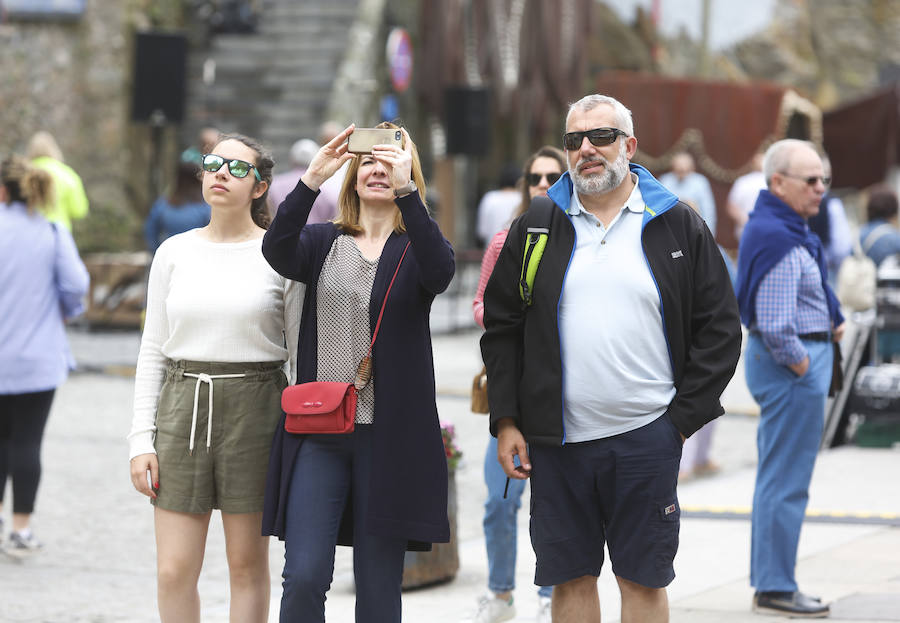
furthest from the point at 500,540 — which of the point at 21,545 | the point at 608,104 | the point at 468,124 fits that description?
the point at 468,124

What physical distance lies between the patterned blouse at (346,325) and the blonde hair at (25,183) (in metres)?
3.55

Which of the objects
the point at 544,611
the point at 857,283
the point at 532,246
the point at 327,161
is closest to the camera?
the point at 327,161

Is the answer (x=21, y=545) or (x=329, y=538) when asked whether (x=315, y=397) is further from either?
(x=21, y=545)

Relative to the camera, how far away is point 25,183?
774 centimetres

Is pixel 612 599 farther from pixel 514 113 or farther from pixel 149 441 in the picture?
pixel 514 113

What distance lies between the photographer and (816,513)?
28.4 feet

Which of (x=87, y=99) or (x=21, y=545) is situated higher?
(x=87, y=99)

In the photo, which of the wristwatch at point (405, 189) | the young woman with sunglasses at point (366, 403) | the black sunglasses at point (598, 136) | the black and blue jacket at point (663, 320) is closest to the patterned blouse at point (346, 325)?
the young woman with sunglasses at point (366, 403)

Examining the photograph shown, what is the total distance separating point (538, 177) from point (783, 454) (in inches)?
58.8

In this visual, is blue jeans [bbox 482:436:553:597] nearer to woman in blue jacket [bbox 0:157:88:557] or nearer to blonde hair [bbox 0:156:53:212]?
woman in blue jacket [bbox 0:157:88:557]

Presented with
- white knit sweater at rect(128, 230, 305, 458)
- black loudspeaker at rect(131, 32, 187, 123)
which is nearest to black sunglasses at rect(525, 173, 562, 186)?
white knit sweater at rect(128, 230, 305, 458)

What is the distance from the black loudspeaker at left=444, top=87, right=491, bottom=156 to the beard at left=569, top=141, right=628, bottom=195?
53.7ft

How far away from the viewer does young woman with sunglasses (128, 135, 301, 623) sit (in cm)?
476

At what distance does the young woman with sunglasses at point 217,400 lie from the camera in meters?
4.76
